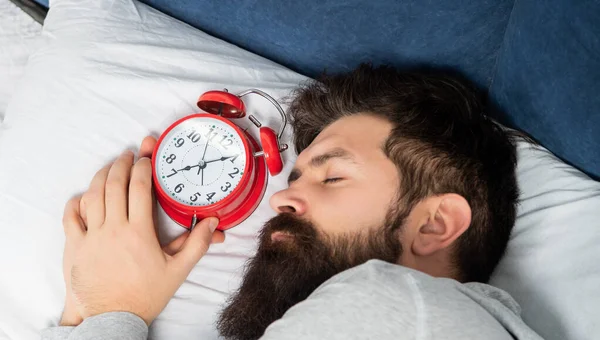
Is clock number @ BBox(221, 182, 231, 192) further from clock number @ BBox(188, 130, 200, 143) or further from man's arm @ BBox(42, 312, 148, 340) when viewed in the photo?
man's arm @ BBox(42, 312, 148, 340)

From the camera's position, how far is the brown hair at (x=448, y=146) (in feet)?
3.24

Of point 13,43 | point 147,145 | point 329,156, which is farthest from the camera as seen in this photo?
point 13,43

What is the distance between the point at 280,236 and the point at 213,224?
0.48 ft

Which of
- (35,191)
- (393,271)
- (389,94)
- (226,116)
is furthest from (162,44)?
(393,271)

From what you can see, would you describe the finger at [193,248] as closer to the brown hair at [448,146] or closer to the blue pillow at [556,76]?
the brown hair at [448,146]

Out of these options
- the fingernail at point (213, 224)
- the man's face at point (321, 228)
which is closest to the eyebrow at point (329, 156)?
the man's face at point (321, 228)

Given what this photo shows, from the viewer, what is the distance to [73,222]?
1.01 m

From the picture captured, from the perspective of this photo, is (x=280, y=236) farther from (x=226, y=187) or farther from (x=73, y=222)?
(x=73, y=222)

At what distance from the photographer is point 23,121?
117 centimetres

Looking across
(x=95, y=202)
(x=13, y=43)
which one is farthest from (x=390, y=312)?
(x=13, y=43)

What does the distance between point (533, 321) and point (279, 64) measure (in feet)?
2.61

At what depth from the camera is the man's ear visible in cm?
92

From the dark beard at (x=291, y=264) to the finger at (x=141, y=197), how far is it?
216 millimetres

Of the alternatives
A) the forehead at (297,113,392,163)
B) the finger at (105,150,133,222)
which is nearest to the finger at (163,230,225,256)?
the finger at (105,150,133,222)
